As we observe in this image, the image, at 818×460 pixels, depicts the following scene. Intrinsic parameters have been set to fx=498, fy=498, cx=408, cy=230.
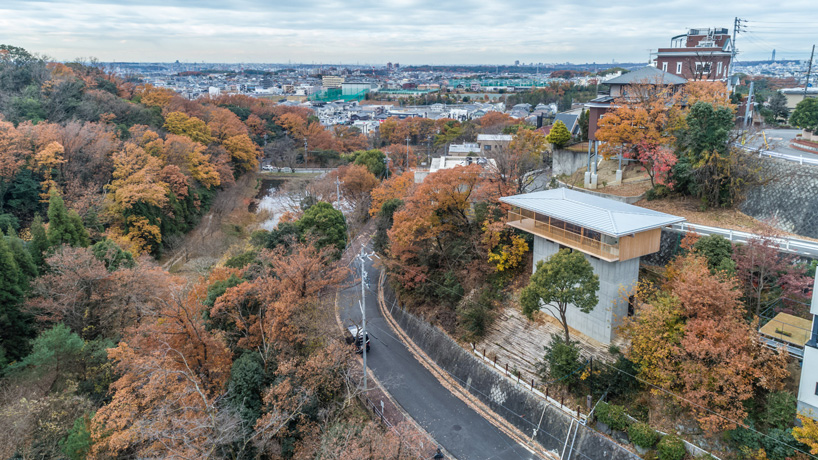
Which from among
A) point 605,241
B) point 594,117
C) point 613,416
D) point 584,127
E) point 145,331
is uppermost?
point 594,117

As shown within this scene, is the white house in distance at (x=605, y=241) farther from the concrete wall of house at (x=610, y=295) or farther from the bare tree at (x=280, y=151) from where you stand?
the bare tree at (x=280, y=151)

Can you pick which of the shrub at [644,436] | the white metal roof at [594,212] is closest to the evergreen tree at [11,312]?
the white metal roof at [594,212]

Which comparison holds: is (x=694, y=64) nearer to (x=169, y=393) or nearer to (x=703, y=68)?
(x=703, y=68)

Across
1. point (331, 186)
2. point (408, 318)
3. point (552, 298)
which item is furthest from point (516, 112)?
point (552, 298)

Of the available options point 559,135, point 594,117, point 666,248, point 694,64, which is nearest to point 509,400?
point 666,248

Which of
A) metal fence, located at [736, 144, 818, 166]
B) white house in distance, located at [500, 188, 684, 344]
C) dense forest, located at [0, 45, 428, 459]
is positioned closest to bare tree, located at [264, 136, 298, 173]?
dense forest, located at [0, 45, 428, 459]

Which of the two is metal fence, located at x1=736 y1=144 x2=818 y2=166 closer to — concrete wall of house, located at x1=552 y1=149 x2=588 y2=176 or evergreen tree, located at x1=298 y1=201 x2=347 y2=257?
concrete wall of house, located at x1=552 y1=149 x2=588 y2=176
